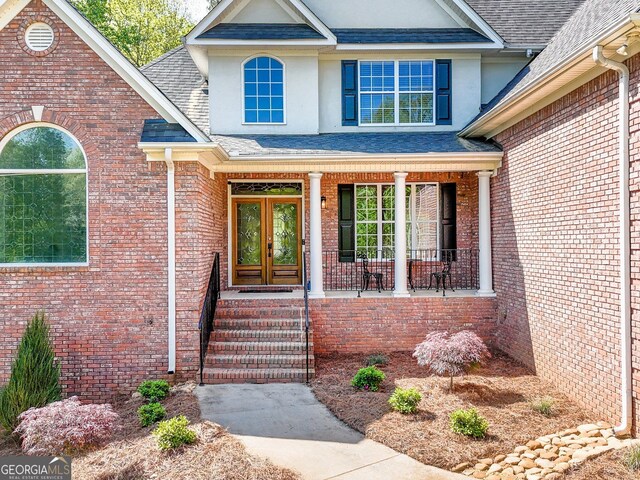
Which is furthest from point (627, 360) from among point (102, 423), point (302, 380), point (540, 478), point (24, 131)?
point (24, 131)

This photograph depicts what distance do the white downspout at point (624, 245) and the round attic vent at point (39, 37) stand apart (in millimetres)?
8168

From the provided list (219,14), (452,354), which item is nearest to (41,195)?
(219,14)

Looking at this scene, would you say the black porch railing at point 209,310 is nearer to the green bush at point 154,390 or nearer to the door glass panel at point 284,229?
the green bush at point 154,390

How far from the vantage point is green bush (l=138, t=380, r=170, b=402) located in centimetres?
708

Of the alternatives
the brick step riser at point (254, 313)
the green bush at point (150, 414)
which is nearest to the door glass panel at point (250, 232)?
the brick step riser at point (254, 313)

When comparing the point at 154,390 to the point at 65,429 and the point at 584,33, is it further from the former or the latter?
the point at 584,33

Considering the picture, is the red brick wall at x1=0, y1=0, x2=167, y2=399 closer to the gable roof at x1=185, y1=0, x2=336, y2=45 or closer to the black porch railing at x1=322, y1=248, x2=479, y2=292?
the gable roof at x1=185, y1=0, x2=336, y2=45

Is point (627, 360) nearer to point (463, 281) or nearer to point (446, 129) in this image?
point (463, 281)

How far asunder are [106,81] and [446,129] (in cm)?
741

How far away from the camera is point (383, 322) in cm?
960

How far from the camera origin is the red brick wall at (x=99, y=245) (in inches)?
311

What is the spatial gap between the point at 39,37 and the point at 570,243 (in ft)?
29.6

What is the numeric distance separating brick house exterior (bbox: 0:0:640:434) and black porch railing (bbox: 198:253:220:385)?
0.11 metres

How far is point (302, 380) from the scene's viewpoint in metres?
7.91
